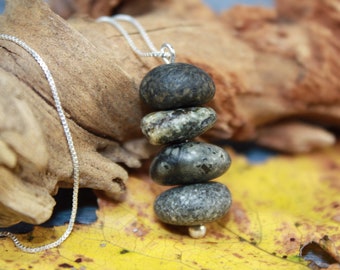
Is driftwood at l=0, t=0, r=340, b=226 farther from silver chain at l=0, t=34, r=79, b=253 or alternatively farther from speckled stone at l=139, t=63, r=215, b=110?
speckled stone at l=139, t=63, r=215, b=110

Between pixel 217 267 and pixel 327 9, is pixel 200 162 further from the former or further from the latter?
pixel 327 9

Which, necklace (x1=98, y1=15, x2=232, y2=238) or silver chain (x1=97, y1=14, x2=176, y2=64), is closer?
necklace (x1=98, y1=15, x2=232, y2=238)

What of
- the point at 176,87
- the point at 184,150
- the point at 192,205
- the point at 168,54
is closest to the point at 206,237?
the point at 192,205

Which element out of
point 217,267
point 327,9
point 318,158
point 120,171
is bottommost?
point 318,158

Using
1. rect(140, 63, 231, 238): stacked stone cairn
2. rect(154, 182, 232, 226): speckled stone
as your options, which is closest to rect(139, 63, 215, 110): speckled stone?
rect(140, 63, 231, 238): stacked stone cairn

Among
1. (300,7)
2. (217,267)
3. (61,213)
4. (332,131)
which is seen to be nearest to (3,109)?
(61,213)

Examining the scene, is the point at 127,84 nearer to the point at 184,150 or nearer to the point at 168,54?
the point at 168,54
